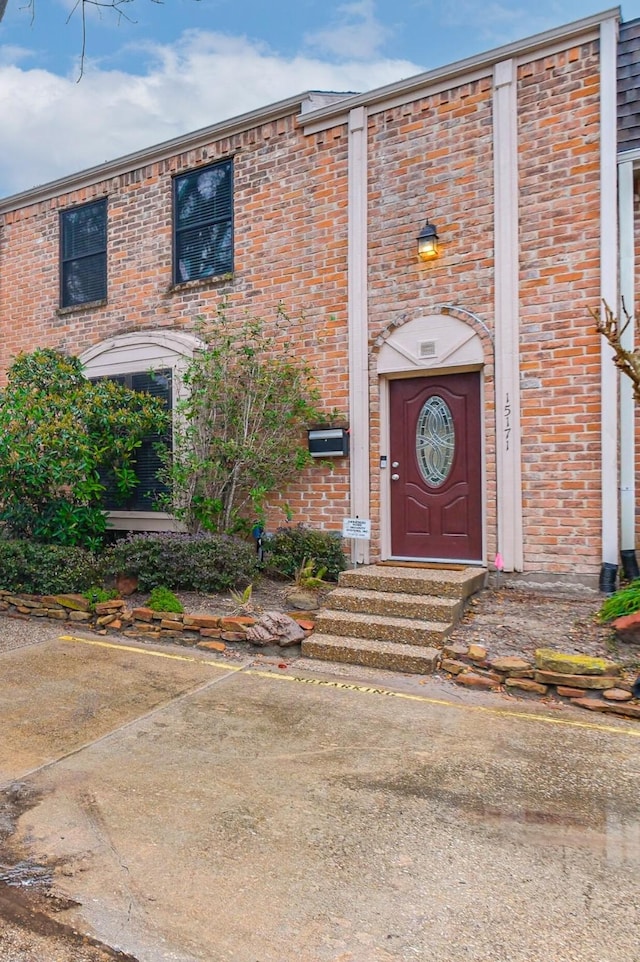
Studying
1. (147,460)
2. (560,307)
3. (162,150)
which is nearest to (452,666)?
(560,307)

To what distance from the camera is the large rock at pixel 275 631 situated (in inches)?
193

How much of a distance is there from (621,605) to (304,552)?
308 cm

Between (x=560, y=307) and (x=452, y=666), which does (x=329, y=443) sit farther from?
(x=452, y=666)

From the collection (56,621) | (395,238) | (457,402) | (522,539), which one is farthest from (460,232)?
(56,621)

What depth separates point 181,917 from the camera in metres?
1.95

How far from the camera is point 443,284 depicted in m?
6.22

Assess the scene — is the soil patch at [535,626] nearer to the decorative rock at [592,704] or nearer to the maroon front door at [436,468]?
the decorative rock at [592,704]

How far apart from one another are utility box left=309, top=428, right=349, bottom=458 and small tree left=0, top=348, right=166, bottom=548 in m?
1.99

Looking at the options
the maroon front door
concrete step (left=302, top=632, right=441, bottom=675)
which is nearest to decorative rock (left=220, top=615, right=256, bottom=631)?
concrete step (left=302, top=632, right=441, bottom=675)

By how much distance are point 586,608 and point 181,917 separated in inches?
166

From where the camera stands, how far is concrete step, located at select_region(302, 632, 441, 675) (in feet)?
14.4

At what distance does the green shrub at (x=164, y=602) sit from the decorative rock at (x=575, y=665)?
3189mm

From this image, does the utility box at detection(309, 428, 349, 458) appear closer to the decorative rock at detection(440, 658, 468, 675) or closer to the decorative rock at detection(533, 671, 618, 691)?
the decorative rock at detection(440, 658, 468, 675)

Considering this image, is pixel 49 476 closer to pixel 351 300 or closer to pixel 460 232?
pixel 351 300
